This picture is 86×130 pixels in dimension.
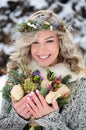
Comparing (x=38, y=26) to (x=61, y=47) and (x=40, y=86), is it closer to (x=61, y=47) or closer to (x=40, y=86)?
(x=61, y=47)

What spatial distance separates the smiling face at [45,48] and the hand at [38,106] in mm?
A: 290

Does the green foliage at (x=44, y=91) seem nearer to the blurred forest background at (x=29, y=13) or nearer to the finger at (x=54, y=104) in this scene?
the finger at (x=54, y=104)

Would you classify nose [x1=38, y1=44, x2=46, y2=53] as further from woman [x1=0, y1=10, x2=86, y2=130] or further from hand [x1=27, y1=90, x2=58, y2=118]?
hand [x1=27, y1=90, x2=58, y2=118]

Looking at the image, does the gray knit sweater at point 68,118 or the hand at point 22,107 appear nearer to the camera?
the hand at point 22,107

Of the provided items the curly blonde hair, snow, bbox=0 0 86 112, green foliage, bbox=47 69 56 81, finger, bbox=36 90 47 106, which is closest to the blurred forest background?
snow, bbox=0 0 86 112

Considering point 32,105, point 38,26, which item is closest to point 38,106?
point 32,105

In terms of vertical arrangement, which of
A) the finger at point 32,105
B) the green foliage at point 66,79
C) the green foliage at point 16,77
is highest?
the green foliage at point 16,77

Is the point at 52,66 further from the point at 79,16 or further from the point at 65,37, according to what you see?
the point at 79,16

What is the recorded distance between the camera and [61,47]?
3.17 metres

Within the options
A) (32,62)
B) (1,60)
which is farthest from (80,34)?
(32,62)

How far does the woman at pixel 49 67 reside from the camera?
2941 millimetres

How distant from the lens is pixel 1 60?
6.56 m

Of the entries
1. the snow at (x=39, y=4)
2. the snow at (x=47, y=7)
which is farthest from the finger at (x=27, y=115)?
the snow at (x=39, y=4)

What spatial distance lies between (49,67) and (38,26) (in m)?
0.26
